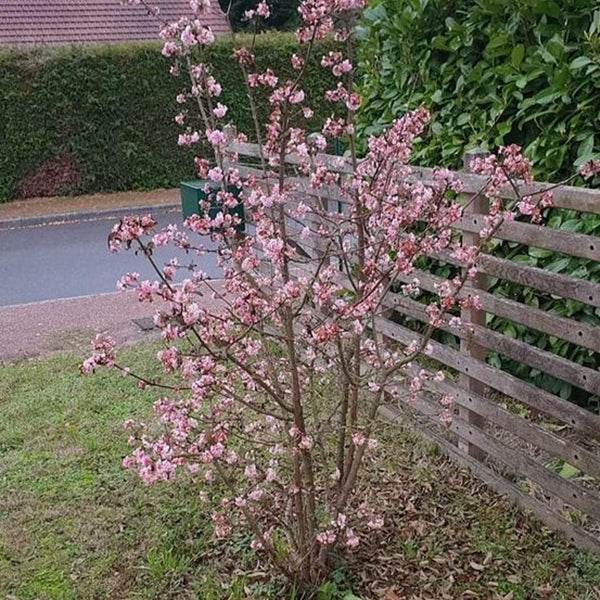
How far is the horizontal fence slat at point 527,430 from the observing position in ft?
8.98

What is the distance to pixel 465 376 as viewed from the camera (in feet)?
11.1

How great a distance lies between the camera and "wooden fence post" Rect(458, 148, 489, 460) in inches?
124

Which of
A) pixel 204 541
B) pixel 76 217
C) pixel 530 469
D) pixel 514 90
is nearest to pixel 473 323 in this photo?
pixel 530 469

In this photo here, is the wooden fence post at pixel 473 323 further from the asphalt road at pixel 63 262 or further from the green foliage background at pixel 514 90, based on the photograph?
the asphalt road at pixel 63 262

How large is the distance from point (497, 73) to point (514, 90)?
0.43ft

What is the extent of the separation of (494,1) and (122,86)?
9.75 m

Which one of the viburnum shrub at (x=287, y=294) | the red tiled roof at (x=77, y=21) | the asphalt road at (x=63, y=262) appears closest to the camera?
the viburnum shrub at (x=287, y=294)

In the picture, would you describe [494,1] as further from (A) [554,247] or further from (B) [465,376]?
(B) [465,376]

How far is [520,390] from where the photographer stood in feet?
9.91

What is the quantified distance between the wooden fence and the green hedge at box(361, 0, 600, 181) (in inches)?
20.1

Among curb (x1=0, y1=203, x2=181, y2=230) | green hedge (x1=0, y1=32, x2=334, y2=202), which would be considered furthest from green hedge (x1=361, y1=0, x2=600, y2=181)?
green hedge (x1=0, y1=32, x2=334, y2=202)

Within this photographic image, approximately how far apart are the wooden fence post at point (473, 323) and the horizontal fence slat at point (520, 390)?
0.05 m

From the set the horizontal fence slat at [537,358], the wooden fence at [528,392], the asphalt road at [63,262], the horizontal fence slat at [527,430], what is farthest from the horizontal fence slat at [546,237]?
the asphalt road at [63,262]

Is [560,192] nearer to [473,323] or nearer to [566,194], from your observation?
[566,194]
